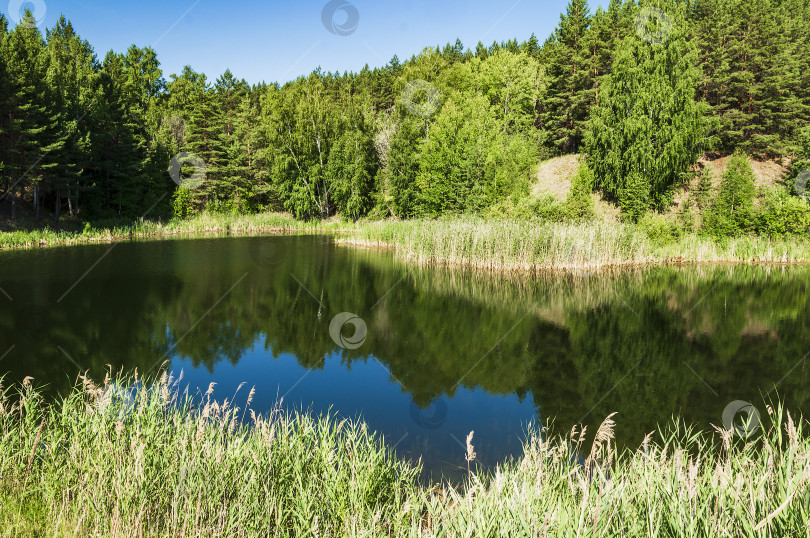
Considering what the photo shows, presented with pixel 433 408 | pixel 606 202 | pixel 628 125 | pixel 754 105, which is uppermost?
pixel 754 105

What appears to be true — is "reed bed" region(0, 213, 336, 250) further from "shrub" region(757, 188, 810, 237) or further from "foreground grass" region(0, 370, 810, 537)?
"shrub" region(757, 188, 810, 237)

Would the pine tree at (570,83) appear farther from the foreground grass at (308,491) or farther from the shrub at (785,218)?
the foreground grass at (308,491)

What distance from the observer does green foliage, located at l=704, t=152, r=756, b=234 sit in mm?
27834

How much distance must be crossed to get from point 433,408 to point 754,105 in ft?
140

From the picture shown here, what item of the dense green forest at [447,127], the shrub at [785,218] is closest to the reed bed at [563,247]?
the shrub at [785,218]

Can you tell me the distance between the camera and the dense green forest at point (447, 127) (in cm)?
3041

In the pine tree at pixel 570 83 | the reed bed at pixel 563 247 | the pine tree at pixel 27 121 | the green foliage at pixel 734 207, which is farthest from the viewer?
the pine tree at pixel 570 83

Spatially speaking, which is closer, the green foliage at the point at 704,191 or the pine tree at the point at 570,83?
the green foliage at the point at 704,191

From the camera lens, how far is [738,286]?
18.9 meters

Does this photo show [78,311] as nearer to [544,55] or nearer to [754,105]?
[754,105]

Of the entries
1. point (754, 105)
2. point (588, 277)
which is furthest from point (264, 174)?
point (754, 105)

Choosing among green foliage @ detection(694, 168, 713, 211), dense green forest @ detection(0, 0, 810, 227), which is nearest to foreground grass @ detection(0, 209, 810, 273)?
dense green forest @ detection(0, 0, 810, 227)

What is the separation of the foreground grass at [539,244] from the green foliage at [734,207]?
4.87ft

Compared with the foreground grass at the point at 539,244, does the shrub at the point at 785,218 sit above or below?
above
